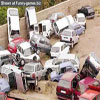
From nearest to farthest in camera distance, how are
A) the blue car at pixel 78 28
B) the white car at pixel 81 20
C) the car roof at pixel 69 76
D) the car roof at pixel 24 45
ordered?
the car roof at pixel 69 76
the car roof at pixel 24 45
the blue car at pixel 78 28
the white car at pixel 81 20

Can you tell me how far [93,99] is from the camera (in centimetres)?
1895

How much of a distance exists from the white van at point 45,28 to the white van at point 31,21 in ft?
2.12

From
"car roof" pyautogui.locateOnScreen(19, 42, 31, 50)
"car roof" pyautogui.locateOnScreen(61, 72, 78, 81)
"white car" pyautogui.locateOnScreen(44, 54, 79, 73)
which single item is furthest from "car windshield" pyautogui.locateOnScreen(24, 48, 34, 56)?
"car roof" pyautogui.locateOnScreen(61, 72, 78, 81)

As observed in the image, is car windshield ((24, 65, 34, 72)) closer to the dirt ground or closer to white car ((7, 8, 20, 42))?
the dirt ground

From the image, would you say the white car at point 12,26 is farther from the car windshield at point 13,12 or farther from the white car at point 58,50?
the white car at point 58,50

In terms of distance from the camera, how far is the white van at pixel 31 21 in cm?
3178

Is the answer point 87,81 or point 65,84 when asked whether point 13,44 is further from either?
point 87,81

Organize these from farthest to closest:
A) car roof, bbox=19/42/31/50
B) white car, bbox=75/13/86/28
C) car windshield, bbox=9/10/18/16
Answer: white car, bbox=75/13/86/28 < car windshield, bbox=9/10/18/16 < car roof, bbox=19/42/31/50

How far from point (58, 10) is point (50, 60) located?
38.7ft

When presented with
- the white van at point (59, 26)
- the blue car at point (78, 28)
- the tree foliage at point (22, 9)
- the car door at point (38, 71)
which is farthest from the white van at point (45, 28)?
the car door at point (38, 71)

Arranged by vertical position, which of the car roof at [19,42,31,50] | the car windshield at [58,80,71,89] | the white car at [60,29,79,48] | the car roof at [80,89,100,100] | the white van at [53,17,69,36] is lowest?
the car roof at [80,89,100,100]

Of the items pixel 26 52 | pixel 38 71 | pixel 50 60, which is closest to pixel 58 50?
pixel 50 60

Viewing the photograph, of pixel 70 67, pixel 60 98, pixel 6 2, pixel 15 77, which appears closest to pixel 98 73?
pixel 70 67

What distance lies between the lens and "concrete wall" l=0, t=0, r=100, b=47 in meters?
30.6
